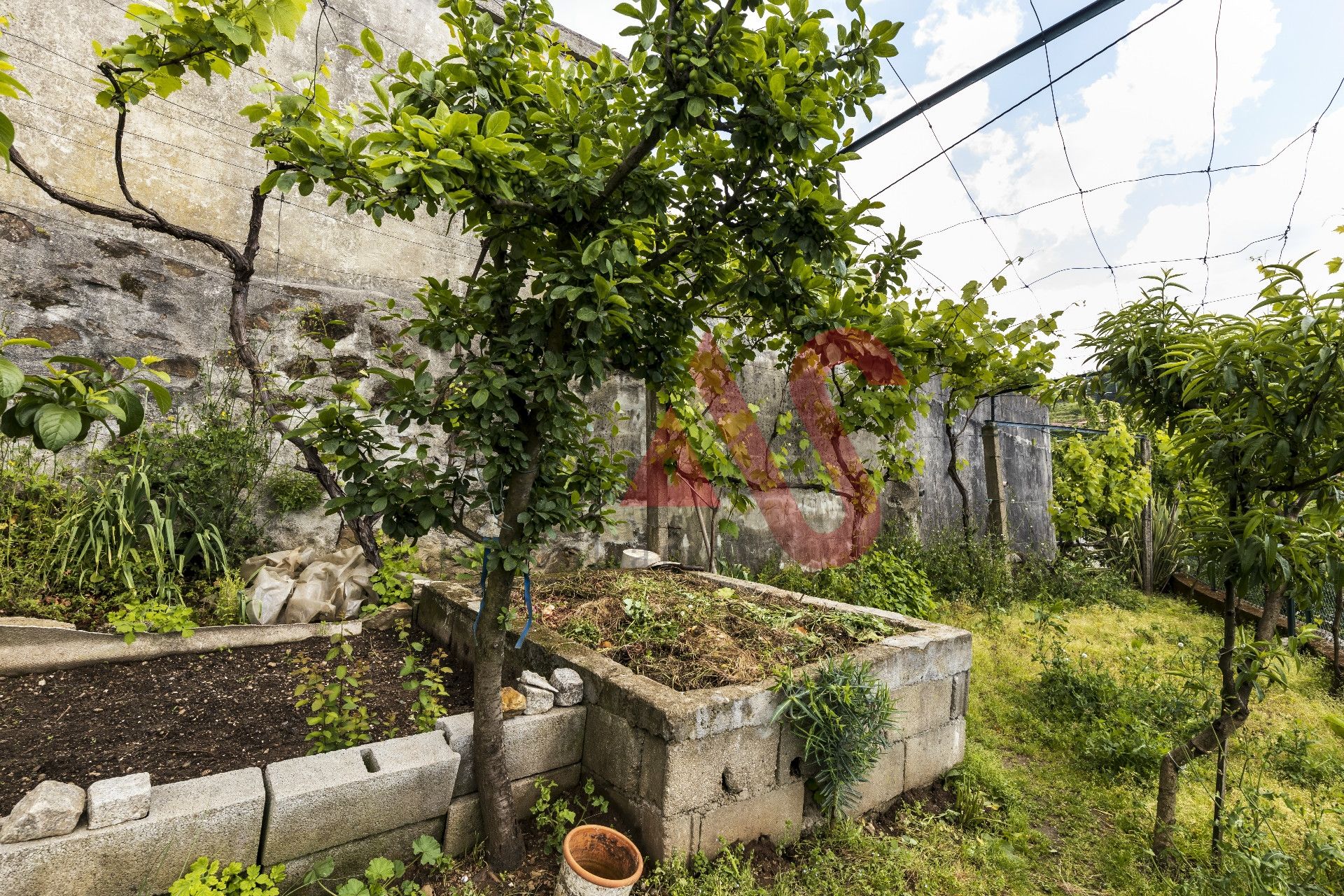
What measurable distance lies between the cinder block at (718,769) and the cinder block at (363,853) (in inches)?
27.0

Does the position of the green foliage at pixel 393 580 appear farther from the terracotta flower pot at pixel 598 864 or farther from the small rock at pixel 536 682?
the terracotta flower pot at pixel 598 864

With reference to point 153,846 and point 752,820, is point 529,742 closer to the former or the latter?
point 752,820

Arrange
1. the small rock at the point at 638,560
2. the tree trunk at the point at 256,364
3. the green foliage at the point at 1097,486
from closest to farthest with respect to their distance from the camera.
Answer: the tree trunk at the point at 256,364, the small rock at the point at 638,560, the green foliage at the point at 1097,486

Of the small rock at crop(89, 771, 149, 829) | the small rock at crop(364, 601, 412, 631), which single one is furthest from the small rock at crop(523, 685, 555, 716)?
the small rock at crop(364, 601, 412, 631)

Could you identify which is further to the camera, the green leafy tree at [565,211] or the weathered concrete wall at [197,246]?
the weathered concrete wall at [197,246]

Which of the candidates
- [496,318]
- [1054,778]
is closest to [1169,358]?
[1054,778]

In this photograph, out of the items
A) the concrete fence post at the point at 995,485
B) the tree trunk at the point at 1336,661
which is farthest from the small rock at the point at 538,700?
the concrete fence post at the point at 995,485

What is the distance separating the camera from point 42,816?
147 cm

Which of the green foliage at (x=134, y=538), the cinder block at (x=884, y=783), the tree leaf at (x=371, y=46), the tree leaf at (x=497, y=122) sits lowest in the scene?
Result: the cinder block at (x=884, y=783)

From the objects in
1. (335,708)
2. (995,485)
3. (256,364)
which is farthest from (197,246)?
(995,485)

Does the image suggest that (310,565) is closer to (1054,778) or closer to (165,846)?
(165,846)

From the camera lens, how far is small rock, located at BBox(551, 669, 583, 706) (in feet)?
7.63

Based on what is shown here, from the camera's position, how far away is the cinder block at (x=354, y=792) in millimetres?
1723

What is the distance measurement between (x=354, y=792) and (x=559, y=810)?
24.3 inches
